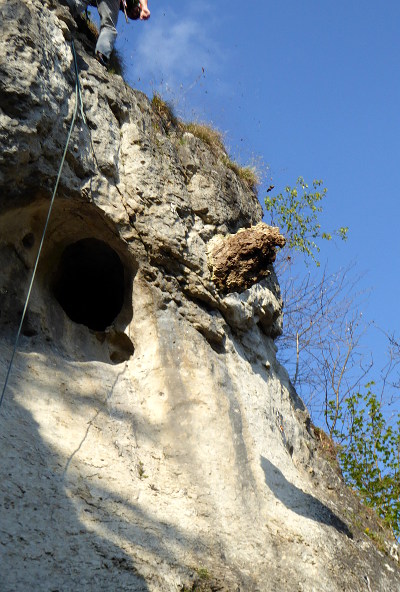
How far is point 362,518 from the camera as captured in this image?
8508 mm

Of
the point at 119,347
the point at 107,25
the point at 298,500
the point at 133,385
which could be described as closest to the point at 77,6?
the point at 107,25

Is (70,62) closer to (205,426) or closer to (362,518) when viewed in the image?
(205,426)

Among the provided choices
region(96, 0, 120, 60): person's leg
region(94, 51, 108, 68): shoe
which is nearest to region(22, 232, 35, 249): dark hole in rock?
region(94, 51, 108, 68): shoe

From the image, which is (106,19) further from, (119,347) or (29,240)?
(119,347)

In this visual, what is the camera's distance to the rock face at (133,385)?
5988mm

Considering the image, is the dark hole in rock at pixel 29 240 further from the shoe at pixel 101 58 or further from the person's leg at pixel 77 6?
the person's leg at pixel 77 6

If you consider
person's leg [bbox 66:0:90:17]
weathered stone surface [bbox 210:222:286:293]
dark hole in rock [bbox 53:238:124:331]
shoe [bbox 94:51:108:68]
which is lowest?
dark hole in rock [bbox 53:238:124:331]

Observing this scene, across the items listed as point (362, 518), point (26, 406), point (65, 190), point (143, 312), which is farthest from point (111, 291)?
point (362, 518)

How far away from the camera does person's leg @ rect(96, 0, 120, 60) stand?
906cm

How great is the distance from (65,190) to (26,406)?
2.18 meters

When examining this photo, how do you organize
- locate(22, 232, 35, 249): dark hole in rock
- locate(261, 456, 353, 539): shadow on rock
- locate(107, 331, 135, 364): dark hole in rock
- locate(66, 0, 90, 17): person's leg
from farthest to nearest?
1. locate(66, 0, 90, 17): person's leg
2. locate(107, 331, 135, 364): dark hole in rock
3. locate(261, 456, 353, 539): shadow on rock
4. locate(22, 232, 35, 249): dark hole in rock

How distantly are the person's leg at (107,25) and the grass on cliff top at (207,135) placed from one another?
89cm

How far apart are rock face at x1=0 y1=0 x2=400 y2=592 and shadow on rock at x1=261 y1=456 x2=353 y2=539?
0.02 m

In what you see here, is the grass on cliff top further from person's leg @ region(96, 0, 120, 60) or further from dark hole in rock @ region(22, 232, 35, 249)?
dark hole in rock @ region(22, 232, 35, 249)
